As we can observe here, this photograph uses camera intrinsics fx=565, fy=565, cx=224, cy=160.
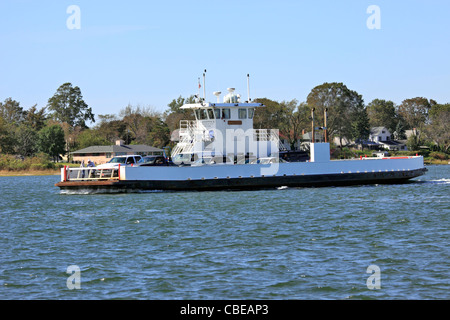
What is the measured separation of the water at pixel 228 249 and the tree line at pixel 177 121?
61557mm

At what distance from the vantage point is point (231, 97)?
4350cm

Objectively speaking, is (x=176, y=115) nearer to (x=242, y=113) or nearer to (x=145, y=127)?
(x=145, y=127)

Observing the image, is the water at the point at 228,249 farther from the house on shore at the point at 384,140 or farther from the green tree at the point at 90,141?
the house on shore at the point at 384,140

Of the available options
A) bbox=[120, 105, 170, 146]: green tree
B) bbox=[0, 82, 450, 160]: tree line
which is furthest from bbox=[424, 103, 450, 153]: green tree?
bbox=[120, 105, 170, 146]: green tree

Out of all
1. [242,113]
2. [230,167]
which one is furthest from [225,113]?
[230,167]

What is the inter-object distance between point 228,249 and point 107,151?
8439 cm

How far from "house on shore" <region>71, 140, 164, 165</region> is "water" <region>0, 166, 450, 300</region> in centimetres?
6654

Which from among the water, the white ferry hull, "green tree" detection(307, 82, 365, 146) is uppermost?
"green tree" detection(307, 82, 365, 146)

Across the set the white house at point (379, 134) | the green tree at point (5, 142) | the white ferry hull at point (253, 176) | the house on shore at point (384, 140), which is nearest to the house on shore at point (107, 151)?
the green tree at point (5, 142)

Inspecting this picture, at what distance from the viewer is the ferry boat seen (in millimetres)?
38656

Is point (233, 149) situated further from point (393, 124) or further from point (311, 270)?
point (393, 124)

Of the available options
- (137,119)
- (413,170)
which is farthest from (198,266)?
(137,119)

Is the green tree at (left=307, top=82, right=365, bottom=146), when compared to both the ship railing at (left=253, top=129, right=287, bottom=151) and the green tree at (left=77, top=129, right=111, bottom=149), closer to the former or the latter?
the green tree at (left=77, top=129, right=111, bottom=149)
